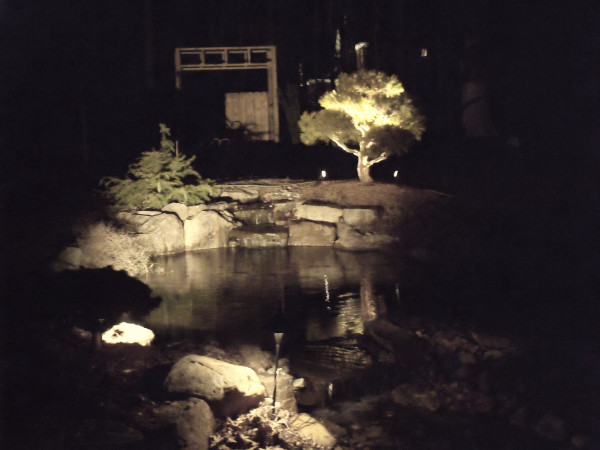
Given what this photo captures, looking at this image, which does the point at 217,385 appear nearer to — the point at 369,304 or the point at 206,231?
the point at 369,304

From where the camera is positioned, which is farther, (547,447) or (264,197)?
(264,197)

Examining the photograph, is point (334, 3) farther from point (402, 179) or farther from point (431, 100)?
point (402, 179)

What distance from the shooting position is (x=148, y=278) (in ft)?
37.1

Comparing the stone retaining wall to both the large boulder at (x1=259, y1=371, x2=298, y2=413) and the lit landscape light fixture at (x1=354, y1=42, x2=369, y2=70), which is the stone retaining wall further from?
the lit landscape light fixture at (x1=354, y1=42, x2=369, y2=70)

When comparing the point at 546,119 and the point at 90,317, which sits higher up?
the point at 546,119

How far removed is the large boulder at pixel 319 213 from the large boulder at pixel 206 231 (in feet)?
5.68

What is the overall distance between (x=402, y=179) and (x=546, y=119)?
618 centimetres

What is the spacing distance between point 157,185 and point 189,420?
382 inches

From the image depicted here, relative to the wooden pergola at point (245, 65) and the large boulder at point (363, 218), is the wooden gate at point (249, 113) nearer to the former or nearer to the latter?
the wooden pergola at point (245, 65)

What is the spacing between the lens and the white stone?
23.3ft

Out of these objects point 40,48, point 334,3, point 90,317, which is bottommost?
point 90,317

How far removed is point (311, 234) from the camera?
46.8 feet

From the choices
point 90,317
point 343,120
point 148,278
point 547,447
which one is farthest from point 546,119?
point 90,317

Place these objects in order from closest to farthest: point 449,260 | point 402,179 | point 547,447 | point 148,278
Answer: point 547,447
point 148,278
point 449,260
point 402,179
